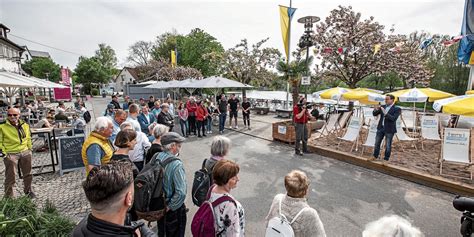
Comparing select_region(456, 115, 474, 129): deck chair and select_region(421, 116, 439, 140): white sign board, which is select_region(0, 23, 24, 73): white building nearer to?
select_region(421, 116, 439, 140): white sign board

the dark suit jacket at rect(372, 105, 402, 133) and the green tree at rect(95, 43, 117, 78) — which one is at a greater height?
the green tree at rect(95, 43, 117, 78)

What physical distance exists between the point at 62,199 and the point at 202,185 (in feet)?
12.1

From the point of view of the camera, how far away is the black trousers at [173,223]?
8.78ft

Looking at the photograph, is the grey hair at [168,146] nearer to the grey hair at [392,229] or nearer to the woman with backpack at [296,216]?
the woman with backpack at [296,216]

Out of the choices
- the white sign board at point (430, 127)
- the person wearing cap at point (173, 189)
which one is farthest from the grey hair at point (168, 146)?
the white sign board at point (430, 127)

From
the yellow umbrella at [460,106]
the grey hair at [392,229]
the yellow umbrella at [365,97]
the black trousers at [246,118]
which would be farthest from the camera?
the black trousers at [246,118]

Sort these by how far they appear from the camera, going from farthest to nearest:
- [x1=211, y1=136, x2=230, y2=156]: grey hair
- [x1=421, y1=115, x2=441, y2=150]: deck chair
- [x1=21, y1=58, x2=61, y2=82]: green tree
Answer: [x1=21, y1=58, x2=61, y2=82]: green tree → [x1=421, y1=115, x2=441, y2=150]: deck chair → [x1=211, y1=136, x2=230, y2=156]: grey hair

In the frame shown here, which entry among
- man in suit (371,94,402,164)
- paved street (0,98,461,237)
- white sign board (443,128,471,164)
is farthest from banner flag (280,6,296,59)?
white sign board (443,128,471,164)

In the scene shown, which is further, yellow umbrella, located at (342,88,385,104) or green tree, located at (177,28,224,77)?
green tree, located at (177,28,224,77)

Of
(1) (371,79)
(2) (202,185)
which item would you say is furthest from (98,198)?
(1) (371,79)

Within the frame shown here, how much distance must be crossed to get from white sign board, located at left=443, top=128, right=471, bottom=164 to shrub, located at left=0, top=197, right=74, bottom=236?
7.48 meters

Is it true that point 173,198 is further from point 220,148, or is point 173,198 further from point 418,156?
point 418,156

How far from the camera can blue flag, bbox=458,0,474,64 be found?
9.12 meters

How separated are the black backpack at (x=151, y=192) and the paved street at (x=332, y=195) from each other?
4.86 feet
